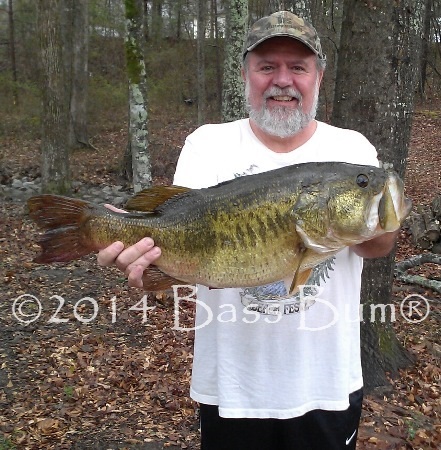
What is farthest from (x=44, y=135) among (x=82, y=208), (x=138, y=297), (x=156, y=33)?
(x=156, y=33)

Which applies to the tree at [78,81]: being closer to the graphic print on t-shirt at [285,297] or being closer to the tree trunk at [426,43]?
the tree trunk at [426,43]

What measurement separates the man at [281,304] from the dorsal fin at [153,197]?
180mm

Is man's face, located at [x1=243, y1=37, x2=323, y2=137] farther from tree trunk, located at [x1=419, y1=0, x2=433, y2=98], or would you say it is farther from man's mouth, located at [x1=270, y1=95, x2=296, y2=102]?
tree trunk, located at [x1=419, y1=0, x2=433, y2=98]

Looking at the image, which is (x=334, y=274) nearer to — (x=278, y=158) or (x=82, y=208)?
(x=278, y=158)

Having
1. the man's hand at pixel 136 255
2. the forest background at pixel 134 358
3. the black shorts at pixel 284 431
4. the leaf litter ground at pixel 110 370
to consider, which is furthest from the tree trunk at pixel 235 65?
the man's hand at pixel 136 255

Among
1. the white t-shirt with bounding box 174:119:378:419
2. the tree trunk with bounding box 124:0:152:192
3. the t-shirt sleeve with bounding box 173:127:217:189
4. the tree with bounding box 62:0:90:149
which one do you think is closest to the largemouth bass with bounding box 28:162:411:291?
the t-shirt sleeve with bounding box 173:127:217:189

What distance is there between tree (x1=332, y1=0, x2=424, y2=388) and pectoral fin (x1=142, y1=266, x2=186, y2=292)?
287 cm

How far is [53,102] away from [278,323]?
420 inches

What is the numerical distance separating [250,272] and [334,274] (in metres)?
0.59

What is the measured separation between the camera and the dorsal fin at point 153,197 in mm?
2514

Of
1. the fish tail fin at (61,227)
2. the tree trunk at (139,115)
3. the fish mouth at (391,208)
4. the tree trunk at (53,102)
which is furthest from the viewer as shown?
the tree trunk at (53,102)

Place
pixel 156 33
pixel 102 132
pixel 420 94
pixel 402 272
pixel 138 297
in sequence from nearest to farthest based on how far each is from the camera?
pixel 138 297 < pixel 402 272 < pixel 102 132 < pixel 420 94 < pixel 156 33

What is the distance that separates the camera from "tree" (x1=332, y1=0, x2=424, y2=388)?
4.54 metres

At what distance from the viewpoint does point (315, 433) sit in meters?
2.83
